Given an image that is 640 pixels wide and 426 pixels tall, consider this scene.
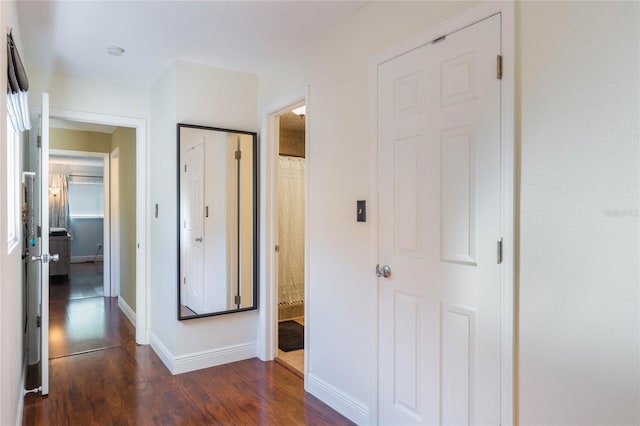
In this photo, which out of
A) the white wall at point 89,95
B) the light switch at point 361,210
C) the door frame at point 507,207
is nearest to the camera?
the door frame at point 507,207

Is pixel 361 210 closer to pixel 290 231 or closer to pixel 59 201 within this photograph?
pixel 290 231

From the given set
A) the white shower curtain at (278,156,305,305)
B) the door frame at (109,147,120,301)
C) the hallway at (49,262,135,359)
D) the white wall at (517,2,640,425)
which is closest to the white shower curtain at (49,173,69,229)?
the hallway at (49,262,135,359)

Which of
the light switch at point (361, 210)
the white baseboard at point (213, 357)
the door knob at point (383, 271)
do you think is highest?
the light switch at point (361, 210)

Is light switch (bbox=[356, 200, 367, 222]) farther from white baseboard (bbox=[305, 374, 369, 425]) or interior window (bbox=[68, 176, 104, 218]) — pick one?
interior window (bbox=[68, 176, 104, 218])

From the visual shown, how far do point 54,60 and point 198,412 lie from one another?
292 centimetres

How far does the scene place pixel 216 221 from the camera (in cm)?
339

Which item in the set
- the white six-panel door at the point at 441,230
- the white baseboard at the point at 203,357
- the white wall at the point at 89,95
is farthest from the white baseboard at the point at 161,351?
the white wall at the point at 89,95

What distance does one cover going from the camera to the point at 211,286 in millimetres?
3363

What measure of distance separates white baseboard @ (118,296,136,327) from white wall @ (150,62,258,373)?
1.04 meters

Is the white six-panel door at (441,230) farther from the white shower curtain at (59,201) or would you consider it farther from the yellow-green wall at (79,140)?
the white shower curtain at (59,201)

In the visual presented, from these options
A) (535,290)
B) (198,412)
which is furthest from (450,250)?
(198,412)

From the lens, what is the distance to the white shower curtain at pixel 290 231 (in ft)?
15.1

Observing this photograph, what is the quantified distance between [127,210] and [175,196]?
2.05m

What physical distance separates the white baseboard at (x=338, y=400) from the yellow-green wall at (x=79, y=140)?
4.83 meters
